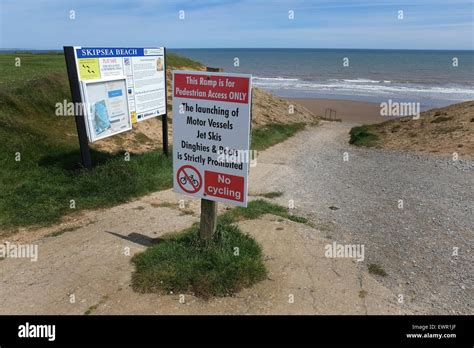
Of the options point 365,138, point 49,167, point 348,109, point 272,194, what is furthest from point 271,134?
point 348,109

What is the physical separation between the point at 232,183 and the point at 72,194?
17.2 feet

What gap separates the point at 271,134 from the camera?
21.4m

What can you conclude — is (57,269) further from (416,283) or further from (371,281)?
(416,283)

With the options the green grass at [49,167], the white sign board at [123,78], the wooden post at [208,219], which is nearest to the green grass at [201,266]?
the wooden post at [208,219]

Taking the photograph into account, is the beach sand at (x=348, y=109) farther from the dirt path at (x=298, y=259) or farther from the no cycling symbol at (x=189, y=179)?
A: the no cycling symbol at (x=189, y=179)

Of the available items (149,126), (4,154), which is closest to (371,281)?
(4,154)

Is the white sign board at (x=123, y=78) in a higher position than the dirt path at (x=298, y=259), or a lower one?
higher

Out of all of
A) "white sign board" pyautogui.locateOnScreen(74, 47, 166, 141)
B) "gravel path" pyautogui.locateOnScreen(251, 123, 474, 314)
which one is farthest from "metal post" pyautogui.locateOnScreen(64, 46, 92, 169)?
"gravel path" pyautogui.locateOnScreen(251, 123, 474, 314)

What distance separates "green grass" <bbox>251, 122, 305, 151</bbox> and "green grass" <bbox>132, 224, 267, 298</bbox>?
39.8ft

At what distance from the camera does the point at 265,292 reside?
552 centimetres

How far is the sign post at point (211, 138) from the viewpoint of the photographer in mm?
5594

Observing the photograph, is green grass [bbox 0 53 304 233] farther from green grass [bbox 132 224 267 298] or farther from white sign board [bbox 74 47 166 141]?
green grass [bbox 132 224 267 298]

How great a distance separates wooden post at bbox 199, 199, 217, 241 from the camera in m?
6.19

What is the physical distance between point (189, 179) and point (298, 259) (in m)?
2.28
